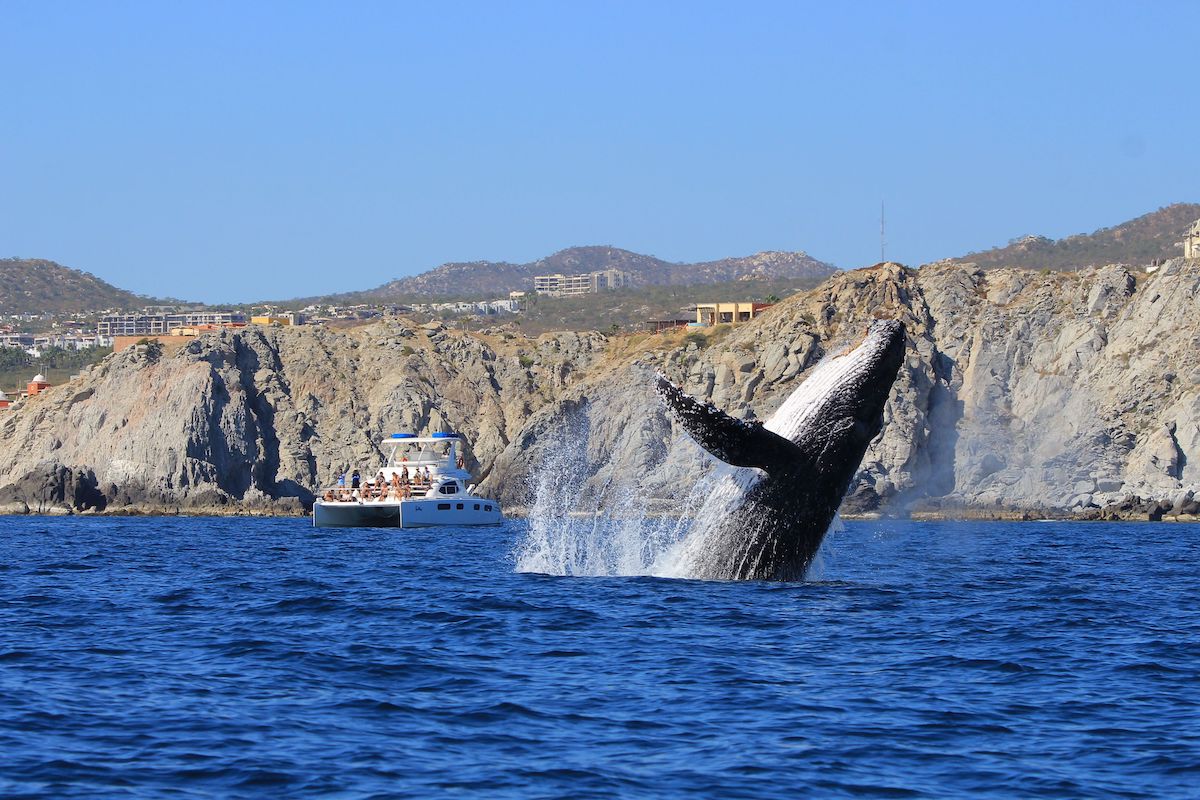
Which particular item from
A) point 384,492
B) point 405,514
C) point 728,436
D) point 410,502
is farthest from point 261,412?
point 728,436

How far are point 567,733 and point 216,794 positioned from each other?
11.1 ft

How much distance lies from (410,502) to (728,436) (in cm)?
7286

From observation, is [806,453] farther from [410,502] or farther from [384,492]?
[384,492]

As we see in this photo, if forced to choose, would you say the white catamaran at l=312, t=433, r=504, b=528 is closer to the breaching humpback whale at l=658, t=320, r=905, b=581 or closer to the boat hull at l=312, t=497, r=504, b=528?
the boat hull at l=312, t=497, r=504, b=528

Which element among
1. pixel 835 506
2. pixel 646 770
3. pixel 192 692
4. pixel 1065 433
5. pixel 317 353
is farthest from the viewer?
pixel 317 353

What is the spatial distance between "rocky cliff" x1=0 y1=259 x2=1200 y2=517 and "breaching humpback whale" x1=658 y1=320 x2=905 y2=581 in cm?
7485

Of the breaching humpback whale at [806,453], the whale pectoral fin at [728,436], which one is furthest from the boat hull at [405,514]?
the whale pectoral fin at [728,436]

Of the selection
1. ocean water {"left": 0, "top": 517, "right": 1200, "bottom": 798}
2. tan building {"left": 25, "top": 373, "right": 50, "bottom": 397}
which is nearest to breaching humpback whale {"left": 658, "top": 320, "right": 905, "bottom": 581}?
ocean water {"left": 0, "top": 517, "right": 1200, "bottom": 798}

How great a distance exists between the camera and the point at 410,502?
9044cm

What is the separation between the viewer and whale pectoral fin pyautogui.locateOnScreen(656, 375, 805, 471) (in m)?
18.3

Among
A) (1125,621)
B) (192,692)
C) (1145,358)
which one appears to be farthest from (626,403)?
(192,692)

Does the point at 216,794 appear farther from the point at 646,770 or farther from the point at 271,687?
the point at 271,687

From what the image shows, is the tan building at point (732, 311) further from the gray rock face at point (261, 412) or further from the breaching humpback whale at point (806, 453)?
the breaching humpback whale at point (806, 453)

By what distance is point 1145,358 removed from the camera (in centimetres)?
10431
